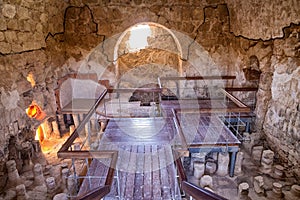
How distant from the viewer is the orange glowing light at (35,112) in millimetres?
4852

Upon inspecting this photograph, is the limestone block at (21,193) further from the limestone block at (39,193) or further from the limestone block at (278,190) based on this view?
the limestone block at (278,190)

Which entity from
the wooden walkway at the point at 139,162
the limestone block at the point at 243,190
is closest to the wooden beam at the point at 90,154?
the wooden walkway at the point at 139,162

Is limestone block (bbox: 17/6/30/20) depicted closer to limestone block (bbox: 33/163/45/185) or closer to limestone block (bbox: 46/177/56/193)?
limestone block (bbox: 33/163/45/185)

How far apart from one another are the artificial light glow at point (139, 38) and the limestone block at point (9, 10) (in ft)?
15.4

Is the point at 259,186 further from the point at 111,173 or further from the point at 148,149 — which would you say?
the point at 111,173

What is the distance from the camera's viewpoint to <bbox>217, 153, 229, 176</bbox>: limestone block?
3.98 m

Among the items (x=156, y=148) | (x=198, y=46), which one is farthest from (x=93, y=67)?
(x=156, y=148)

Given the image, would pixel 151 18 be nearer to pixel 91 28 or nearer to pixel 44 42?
pixel 91 28

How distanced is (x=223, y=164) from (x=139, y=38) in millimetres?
6581

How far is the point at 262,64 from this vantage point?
4754mm

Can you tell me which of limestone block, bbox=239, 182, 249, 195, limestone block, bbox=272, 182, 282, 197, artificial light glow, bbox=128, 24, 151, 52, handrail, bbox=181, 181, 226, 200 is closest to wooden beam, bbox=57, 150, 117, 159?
handrail, bbox=181, 181, 226, 200

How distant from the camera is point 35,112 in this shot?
507cm

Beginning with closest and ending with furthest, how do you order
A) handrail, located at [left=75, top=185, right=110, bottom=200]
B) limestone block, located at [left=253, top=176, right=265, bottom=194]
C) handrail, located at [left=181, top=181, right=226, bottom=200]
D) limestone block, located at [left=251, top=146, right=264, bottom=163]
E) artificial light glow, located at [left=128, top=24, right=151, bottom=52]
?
1. handrail, located at [left=181, top=181, right=226, bottom=200]
2. handrail, located at [left=75, top=185, right=110, bottom=200]
3. limestone block, located at [left=253, top=176, right=265, bottom=194]
4. limestone block, located at [left=251, top=146, right=264, bottom=163]
5. artificial light glow, located at [left=128, top=24, right=151, bottom=52]

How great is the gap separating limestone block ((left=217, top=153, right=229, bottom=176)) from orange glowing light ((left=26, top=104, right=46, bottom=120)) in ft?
12.8
